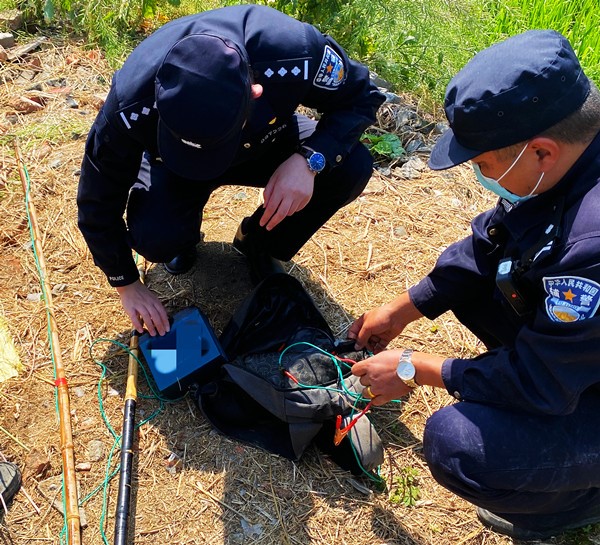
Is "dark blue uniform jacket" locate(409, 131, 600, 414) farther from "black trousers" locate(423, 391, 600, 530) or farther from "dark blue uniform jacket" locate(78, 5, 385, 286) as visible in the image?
"dark blue uniform jacket" locate(78, 5, 385, 286)

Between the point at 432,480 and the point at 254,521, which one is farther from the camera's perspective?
the point at 432,480

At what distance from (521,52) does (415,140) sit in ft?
7.67

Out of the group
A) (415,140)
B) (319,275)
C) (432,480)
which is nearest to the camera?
(432,480)

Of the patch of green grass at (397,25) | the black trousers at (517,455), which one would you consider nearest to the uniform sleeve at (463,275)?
the black trousers at (517,455)

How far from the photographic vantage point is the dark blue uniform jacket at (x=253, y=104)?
218cm

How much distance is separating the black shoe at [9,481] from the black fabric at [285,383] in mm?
690

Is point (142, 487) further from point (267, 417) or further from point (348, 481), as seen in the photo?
point (348, 481)

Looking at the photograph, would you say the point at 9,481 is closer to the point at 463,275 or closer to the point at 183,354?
the point at 183,354

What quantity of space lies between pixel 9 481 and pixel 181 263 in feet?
3.98

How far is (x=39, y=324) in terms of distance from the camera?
283cm

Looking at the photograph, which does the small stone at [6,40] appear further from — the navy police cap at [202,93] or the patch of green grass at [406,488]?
the patch of green grass at [406,488]

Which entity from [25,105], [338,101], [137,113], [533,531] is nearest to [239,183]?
[338,101]

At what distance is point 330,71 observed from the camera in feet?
8.05

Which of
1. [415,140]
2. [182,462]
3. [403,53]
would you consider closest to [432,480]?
[182,462]
